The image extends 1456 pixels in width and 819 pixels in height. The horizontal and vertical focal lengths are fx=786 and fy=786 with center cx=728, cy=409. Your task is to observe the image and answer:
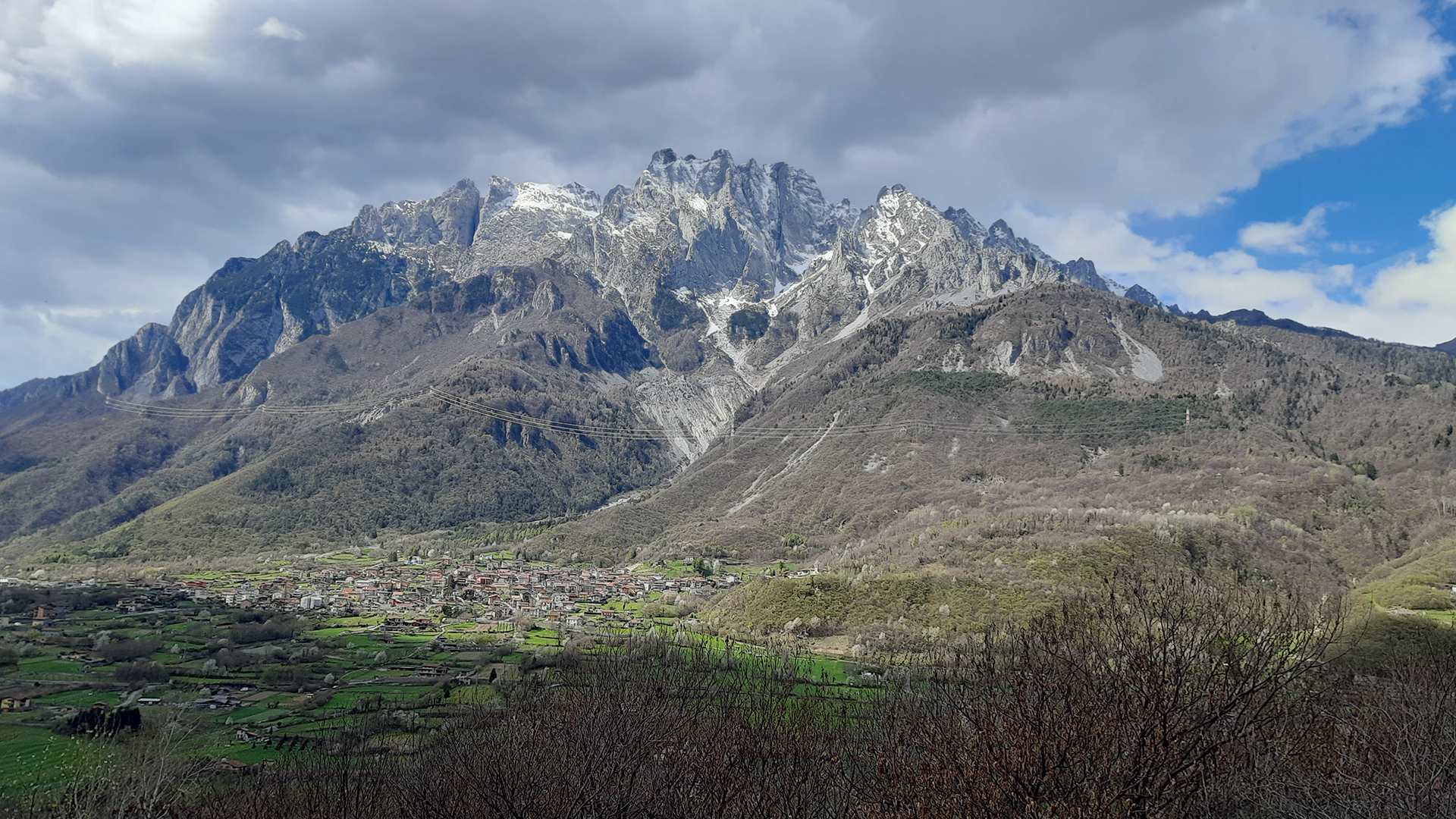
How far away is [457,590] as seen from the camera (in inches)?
5546

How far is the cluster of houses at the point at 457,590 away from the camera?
119 m

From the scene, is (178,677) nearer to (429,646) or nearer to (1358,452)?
(429,646)

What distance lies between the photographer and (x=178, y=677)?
73.8 meters

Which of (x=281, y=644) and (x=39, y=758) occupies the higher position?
(x=39, y=758)

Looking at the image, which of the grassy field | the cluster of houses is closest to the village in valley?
the grassy field

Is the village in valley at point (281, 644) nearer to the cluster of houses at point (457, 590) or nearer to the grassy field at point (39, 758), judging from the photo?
the grassy field at point (39, 758)

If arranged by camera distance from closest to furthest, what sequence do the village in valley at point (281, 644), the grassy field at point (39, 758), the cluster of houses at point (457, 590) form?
the grassy field at point (39, 758), the village in valley at point (281, 644), the cluster of houses at point (457, 590)

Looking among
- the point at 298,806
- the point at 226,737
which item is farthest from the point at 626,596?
the point at 298,806

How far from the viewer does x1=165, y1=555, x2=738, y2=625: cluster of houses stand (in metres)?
119

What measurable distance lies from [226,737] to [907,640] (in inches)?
2451

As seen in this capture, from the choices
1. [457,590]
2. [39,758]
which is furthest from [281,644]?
[457,590]

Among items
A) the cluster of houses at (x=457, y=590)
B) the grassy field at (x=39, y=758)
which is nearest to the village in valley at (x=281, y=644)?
the grassy field at (x=39, y=758)

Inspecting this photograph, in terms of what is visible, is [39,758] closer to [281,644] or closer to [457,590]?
[281,644]

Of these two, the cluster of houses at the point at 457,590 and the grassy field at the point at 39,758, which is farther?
the cluster of houses at the point at 457,590
